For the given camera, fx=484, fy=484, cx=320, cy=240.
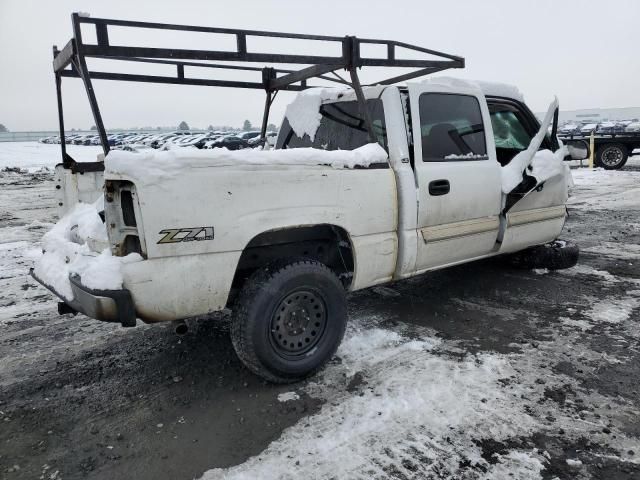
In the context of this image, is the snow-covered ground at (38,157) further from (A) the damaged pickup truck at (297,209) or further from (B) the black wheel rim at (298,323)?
(B) the black wheel rim at (298,323)

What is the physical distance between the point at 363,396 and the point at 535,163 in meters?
2.89

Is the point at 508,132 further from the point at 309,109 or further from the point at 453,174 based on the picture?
the point at 309,109

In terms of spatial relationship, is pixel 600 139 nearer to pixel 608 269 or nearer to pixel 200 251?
pixel 608 269

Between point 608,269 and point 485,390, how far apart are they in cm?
352

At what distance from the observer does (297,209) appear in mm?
3014

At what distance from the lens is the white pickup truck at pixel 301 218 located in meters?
2.61

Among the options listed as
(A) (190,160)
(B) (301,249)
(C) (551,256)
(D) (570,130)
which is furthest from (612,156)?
(A) (190,160)

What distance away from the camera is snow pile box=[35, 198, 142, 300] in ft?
8.48

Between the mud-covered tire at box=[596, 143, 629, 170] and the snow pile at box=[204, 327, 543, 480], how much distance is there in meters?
17.0

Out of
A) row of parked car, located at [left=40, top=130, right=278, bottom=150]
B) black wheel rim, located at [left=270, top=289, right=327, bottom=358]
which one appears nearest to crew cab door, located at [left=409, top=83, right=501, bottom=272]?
black wheel rim, located at [left=270, top=289, right=327, bottom=358]

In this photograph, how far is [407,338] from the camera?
12.4ft

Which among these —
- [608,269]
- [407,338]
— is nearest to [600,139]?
A: [608,269]

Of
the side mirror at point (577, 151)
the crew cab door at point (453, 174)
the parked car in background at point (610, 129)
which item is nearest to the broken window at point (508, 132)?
the side mirror at point (577, 151)

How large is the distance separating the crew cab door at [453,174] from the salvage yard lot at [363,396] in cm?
70
